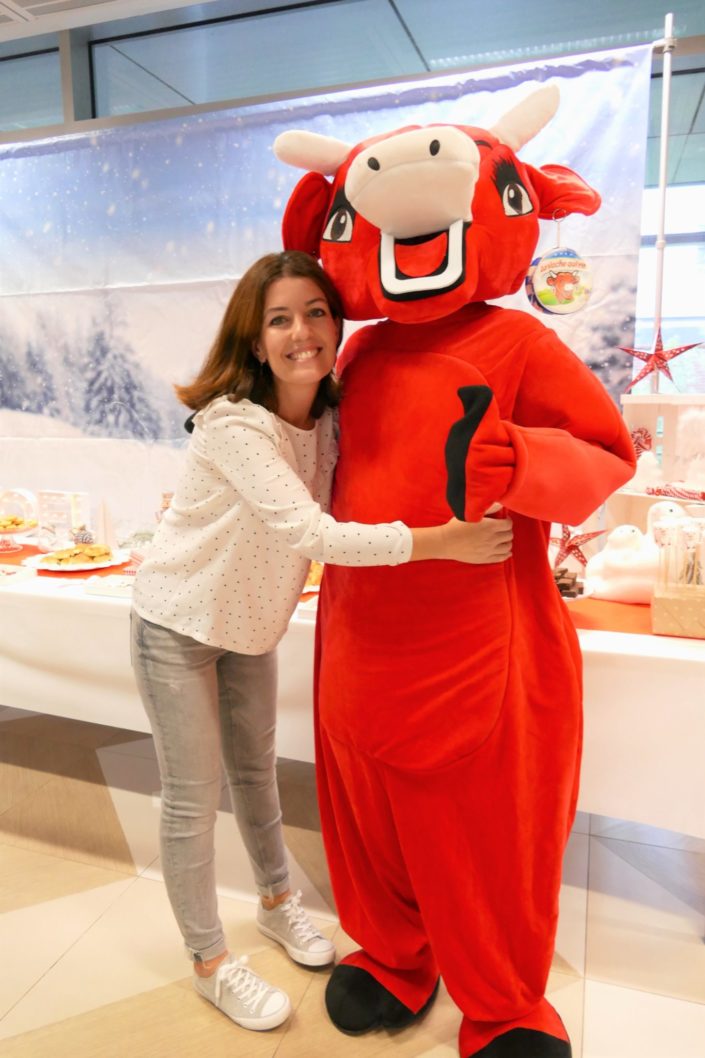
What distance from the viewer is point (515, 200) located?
1075mm

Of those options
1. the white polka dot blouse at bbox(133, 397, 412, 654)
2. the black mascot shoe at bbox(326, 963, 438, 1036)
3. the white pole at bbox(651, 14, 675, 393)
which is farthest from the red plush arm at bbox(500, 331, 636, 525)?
the black mascot shoe at bbox(326, 963, 438, 1036)

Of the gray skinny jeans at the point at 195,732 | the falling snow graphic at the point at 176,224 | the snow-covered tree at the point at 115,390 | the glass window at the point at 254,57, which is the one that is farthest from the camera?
the snow-covered tree at the point at 115,390

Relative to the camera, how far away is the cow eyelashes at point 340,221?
1113mm

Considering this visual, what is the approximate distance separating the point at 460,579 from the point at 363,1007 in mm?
825

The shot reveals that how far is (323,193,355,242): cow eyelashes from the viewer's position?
→ 111 centimetres

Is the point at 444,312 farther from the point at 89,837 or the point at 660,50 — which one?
the point at 89,837

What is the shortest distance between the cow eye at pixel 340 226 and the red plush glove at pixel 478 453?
0.36m

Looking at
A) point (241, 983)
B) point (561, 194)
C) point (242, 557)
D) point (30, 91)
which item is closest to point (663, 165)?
point (561, 194)

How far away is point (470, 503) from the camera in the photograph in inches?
37.4

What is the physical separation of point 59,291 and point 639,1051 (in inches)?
107

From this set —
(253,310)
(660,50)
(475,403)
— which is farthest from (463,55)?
(475,403)

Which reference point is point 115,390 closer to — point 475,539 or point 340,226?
point 340,226

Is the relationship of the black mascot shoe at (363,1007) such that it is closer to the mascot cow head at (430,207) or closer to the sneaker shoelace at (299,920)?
the sneaker shoelace at (299,920)

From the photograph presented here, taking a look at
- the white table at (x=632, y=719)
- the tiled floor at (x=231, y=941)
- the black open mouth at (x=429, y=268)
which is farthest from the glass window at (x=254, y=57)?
the tiled floor at (x=231, y=941)
